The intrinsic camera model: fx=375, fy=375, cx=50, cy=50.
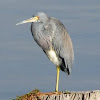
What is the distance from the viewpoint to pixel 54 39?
8930mm

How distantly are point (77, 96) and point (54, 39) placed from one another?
8.08 ft

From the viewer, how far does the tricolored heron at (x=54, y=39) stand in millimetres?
8906

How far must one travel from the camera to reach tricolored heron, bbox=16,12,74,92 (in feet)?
29.2

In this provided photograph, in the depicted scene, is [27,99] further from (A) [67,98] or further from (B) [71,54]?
(B) [71,54]

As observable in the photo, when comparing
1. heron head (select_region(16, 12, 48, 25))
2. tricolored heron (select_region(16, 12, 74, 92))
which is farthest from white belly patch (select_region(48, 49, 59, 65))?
heron head (select_region(16, 12, 48, 25))

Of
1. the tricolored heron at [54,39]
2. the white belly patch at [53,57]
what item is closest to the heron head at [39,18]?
the tricolored heron at [54,39]

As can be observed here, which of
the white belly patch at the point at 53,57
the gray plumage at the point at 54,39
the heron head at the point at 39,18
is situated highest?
the heron head at the point at 39,18

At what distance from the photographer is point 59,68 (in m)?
9.23

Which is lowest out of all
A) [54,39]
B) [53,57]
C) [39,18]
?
[53,57]

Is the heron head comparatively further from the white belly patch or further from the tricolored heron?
the white belly patch

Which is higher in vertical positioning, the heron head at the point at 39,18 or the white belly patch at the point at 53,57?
the heron head at the point at 39,18

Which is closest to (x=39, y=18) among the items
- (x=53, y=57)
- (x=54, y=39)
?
(x=54, y=39)

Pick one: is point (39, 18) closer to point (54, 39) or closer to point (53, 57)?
point (54, 39)

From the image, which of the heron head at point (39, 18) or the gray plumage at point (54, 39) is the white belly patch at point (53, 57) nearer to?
the gray plumage at point (54, 39)
